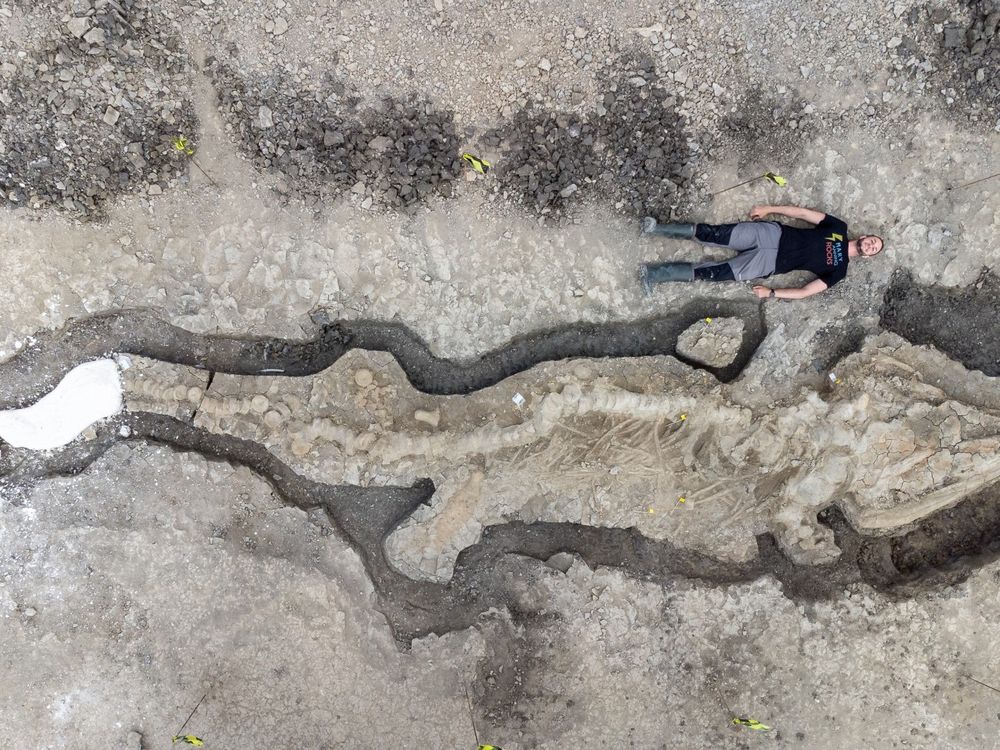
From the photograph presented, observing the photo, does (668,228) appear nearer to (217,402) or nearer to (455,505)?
(455,505)

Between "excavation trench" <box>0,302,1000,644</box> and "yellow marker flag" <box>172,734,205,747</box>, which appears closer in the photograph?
"yellow marker flag" <box>172,734,205,747</box>

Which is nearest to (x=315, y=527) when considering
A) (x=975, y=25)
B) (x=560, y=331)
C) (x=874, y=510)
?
(x=560, y=331)

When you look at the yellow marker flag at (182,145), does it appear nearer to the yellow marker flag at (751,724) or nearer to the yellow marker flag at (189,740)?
the yellow marker flag at (189,740)

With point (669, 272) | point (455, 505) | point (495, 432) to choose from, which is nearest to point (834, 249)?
point (669, 272)

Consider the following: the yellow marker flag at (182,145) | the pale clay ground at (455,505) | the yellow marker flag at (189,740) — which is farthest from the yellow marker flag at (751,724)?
the yellow marker flag at (182,145)

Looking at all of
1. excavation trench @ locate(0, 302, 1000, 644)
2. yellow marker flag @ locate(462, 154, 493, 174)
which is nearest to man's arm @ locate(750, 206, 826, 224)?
excavation trench @ locate(0, 302, 1000, 644)

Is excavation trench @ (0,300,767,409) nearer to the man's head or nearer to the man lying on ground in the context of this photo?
the man lying on ground

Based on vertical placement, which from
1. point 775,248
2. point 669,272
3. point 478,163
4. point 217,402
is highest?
point 478,163
